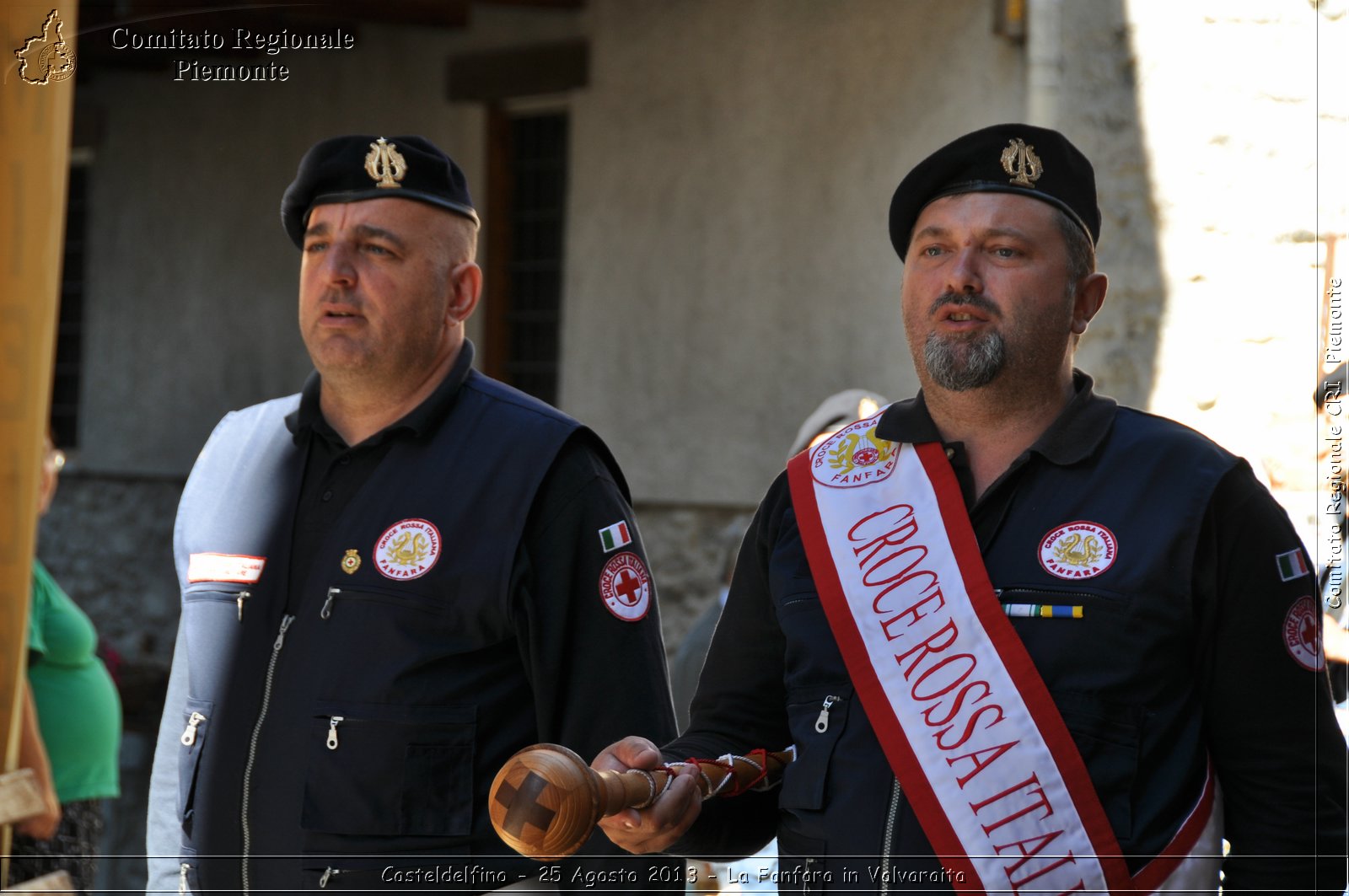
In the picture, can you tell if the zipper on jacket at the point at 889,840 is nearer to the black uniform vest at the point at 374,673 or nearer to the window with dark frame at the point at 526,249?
the black uniform vest at the point at 374,673

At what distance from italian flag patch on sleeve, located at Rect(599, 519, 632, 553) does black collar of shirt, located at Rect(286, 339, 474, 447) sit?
1.27ft

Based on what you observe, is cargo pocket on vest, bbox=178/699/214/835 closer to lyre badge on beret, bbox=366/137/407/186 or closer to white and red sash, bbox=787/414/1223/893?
lyre badge on beret, bbox=366/137/407/186

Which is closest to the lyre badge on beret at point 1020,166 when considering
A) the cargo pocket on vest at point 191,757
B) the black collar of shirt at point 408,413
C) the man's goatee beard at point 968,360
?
the man's goatee beard at point 968,360

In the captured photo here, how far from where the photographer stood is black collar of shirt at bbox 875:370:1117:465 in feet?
7.09

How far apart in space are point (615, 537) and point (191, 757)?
828mm

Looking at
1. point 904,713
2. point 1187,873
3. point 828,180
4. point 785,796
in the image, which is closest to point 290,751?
point 785,796

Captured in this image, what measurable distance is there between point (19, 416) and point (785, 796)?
1277 mm

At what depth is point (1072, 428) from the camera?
7.19 ft

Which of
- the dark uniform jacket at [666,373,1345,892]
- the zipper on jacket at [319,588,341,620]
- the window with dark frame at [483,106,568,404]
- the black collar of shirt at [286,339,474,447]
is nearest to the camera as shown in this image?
the dark uniform jacket at [666,373,1345,892]

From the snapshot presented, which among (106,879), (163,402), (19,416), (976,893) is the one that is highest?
(163,402)

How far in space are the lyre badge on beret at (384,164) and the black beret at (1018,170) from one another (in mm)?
993

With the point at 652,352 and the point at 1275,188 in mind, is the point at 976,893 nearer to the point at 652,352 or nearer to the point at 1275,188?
the point at 1275,188

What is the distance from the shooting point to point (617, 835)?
193 centimetres

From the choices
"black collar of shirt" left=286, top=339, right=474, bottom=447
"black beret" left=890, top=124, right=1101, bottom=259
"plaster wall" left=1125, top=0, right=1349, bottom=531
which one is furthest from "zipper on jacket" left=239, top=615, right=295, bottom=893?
"plaster wall" left=1125, top=0, right=1349, bottom=531
